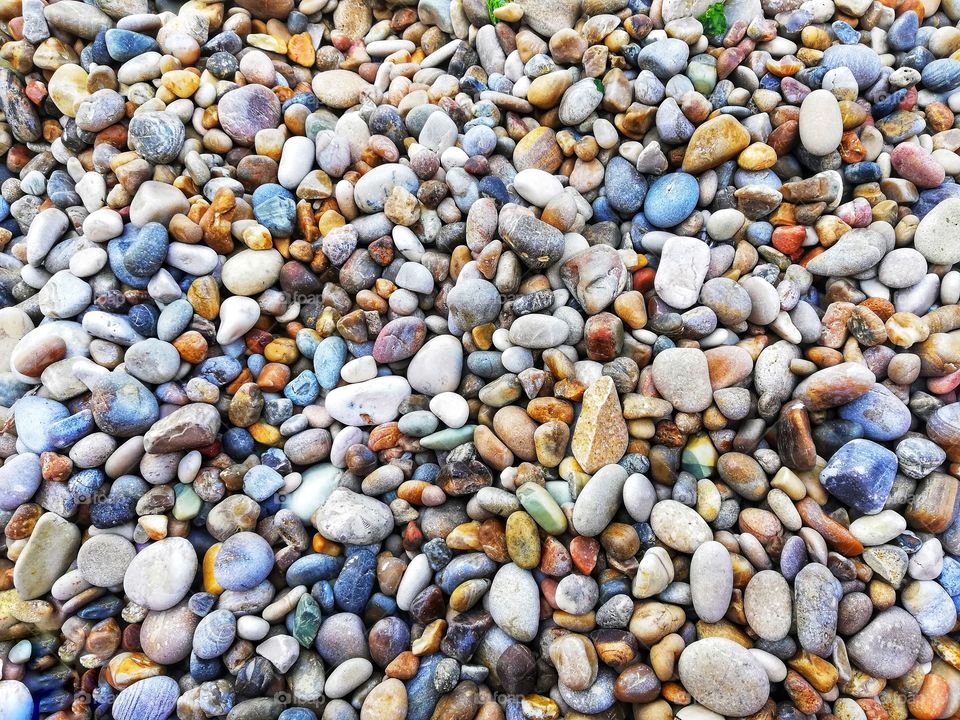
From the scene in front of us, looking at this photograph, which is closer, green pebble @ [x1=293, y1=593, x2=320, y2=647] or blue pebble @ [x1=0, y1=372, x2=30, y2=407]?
green pebble @ [x1=293, y1=593, x2=320, y2=647]

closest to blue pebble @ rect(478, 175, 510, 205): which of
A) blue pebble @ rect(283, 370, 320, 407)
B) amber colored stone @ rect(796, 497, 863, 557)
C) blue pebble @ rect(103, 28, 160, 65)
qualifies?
blue pebble @ rect(283, 370, 320, 407)

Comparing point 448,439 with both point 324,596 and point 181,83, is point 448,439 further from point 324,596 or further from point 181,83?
point 181,83

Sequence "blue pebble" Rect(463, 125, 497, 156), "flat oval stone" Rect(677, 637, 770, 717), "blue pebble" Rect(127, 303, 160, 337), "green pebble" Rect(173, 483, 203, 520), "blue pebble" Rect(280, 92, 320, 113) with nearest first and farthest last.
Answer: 1. "flat oval stone" Rect(677, 637, 770, 717)
2. "green pebble" Rect(173, 483, 203, 520)
3. "blue pebble" Rect(127, 303, 160, 337)
4. "blue pebble" Rect(463, 125, 497, 156)
5. "blue pebble" Rect(280, 92, 320, 113)

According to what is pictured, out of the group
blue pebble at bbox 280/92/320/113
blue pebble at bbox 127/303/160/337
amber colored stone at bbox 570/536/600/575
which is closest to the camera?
amber colored stone at bbox 570/536/600/575

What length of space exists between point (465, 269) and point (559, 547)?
0.63 m

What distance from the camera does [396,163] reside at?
148cm

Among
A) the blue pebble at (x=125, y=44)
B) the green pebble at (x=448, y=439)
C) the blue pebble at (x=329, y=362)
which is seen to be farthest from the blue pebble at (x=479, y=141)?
the blue pebble at (x=125, y=44)

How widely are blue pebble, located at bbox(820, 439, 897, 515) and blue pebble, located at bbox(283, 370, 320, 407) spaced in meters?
1.08

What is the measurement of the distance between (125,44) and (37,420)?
3.34 feet

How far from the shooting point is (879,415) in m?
1.20

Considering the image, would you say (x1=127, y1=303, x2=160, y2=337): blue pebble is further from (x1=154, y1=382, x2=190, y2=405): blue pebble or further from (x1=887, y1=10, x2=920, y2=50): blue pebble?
(x1=887, y1=10, x2=920, y2=50): blue pebble

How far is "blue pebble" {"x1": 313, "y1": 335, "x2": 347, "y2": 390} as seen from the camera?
135 centimetres

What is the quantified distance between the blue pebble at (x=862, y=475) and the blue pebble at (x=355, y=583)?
3.01 ft

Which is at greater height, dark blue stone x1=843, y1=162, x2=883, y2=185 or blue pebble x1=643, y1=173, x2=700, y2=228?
dark blue stone x1=843, y1=162, x2=883, y2=185
